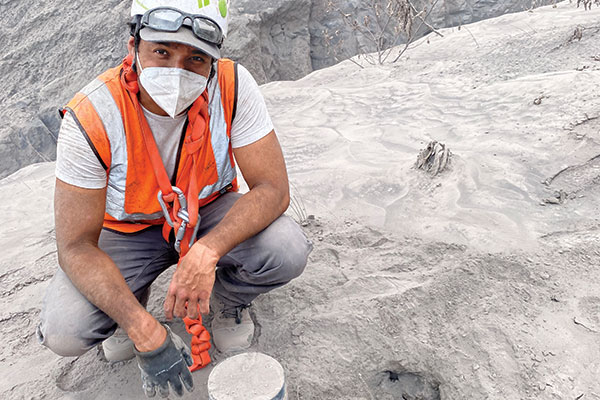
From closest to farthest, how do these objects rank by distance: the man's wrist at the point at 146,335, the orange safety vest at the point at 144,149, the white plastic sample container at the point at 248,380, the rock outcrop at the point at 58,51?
the white plastic sample container at the point at 248,380
the man's wrist at the point at 146,335
the orange safety vest at the point at 144,149
the rock outcrop at the point at 58,51

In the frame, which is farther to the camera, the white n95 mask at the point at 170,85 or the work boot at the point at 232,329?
the work boot at the point at 232,329

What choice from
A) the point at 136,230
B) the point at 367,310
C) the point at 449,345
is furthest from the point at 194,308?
the point at 449,345

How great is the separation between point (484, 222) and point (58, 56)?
239 inches

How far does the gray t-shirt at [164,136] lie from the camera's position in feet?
4.75

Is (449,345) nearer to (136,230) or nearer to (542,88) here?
(136,230)

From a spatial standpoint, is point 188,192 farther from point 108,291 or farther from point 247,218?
point 108,291

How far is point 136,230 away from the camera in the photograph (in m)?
1.72

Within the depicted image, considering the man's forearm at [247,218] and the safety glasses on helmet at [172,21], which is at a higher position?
the safety glasses on helmet at [172,21]

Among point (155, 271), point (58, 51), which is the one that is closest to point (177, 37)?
point (155, 271)

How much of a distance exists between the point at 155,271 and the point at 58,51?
5756 millimetres

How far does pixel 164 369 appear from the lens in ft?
4.64

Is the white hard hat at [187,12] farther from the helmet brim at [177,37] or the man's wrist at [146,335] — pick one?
the man's wrist at [146,335]

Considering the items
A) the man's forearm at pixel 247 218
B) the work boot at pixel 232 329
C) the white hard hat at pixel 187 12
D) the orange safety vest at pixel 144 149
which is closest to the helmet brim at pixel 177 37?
the white hard hat at pixel 187 12

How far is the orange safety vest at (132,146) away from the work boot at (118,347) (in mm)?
386
